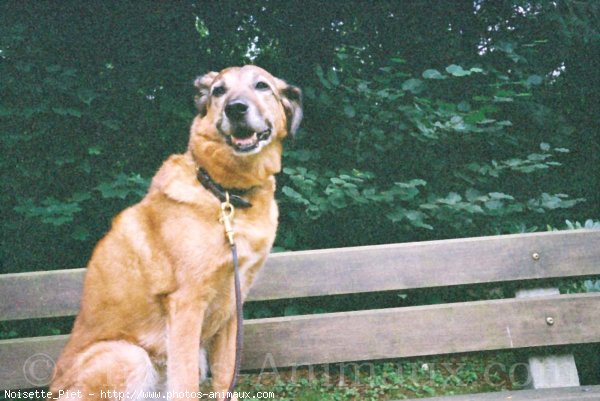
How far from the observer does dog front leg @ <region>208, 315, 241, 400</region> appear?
2.28 meters

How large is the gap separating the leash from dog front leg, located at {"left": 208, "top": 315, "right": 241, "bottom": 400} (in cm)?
34

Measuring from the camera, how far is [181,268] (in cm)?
195

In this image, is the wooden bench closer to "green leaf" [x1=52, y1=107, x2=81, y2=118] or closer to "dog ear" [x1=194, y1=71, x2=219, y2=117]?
"dog ear" [x1=194, y1=71, x2=219, y2=117]

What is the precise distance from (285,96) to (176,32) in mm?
1575

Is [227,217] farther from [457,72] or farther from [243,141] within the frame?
[457,72]

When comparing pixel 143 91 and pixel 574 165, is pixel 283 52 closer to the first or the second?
pixel 143 91

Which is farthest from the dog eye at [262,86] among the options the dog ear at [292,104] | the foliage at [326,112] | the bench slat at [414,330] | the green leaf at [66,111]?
the green leaf at [66,111]

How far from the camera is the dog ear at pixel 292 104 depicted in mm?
2477

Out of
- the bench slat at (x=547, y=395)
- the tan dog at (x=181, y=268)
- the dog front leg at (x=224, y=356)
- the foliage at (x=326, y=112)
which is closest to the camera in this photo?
the tan dog at (x=181, y=268)

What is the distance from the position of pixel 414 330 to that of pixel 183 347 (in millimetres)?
1141

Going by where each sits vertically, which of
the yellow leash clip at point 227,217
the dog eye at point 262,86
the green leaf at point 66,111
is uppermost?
the green leaf at point 66,111

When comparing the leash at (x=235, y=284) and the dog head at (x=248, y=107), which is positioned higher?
the dog head at (x=248, y=107)

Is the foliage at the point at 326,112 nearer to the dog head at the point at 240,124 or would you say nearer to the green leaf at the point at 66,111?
the green leaf at the point at 66,111

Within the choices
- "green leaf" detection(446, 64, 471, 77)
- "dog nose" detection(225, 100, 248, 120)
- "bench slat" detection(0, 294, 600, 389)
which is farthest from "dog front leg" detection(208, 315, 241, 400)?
"green leaf" detection(446, 64, 471, 77)
